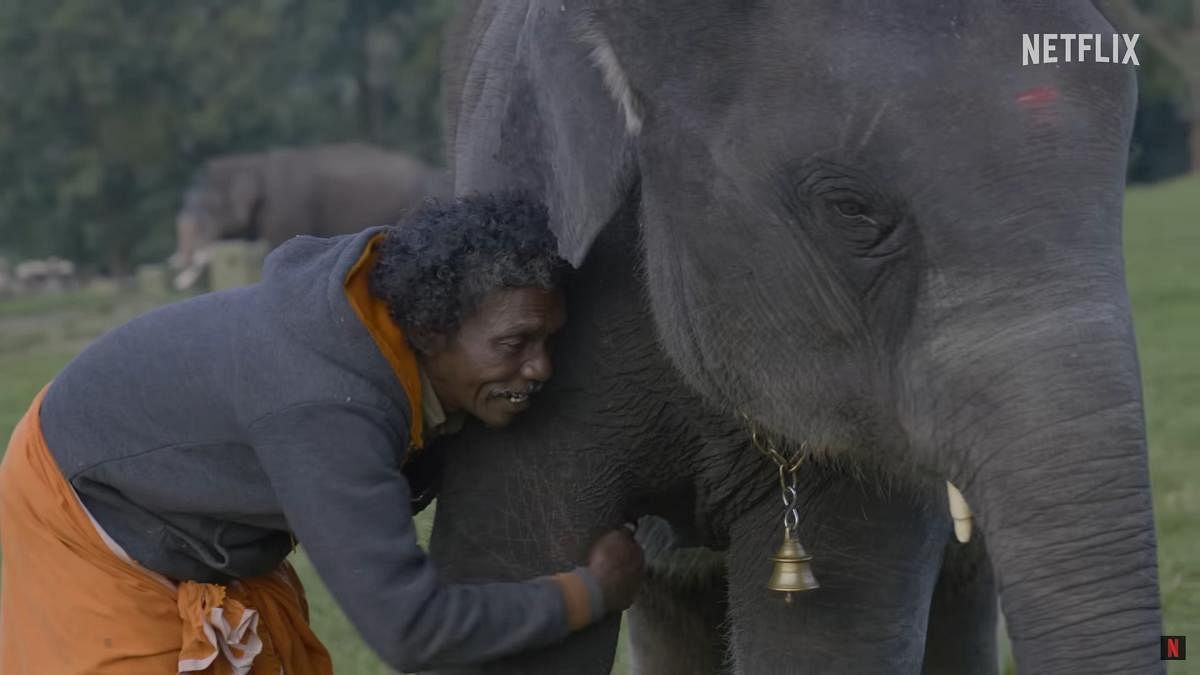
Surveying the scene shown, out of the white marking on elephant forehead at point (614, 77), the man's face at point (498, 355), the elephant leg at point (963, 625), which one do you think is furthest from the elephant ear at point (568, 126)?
the elephant leg at point (963, 625)

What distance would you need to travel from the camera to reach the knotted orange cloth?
143 inches

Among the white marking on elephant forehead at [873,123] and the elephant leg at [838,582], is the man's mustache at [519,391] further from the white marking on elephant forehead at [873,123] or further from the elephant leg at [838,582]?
the white marking on elephant forehead at [873,123]

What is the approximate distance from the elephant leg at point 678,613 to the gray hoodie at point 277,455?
0.71 metres

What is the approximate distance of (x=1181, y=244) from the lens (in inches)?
561

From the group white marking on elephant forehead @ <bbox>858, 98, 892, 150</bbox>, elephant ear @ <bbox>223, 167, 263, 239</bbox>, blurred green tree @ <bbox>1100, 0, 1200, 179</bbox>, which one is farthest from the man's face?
elephant ear @ <bbox>223, 167, 263, 239</bbox>

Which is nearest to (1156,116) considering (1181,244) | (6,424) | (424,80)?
(424,80)

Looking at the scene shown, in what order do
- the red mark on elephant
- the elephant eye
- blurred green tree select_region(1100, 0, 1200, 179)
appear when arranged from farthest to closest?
blurred green tree select_region(1100, 0, 1200, 179), the elephant eye, the red mark on elephant

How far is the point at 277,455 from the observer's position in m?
3.34

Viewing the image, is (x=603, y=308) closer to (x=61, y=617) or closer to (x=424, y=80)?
(x=61, y=617)

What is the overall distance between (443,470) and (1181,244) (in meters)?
11.3

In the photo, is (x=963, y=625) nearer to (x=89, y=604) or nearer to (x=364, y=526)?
(x=364, y=526)

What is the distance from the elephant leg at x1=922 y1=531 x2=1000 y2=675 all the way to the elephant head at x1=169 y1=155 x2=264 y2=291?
2085 centimetres

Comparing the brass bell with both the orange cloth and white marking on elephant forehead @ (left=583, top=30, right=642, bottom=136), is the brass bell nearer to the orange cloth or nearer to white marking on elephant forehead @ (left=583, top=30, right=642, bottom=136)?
the orange cloth

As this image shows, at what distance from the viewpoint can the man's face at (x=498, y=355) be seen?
3469 mm
